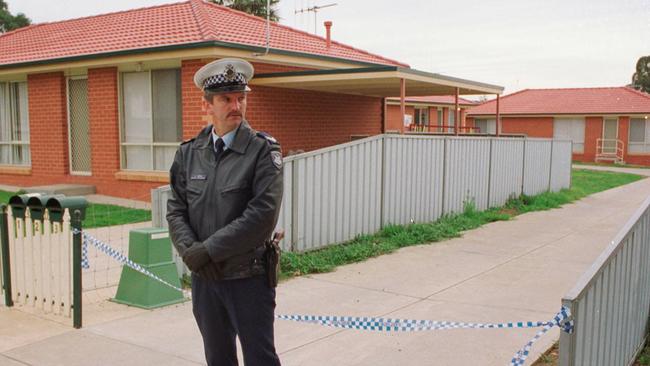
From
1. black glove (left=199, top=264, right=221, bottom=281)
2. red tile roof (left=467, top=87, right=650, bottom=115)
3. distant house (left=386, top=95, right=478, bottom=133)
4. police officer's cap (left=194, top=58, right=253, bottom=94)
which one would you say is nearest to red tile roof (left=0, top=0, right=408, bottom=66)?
police officer's cap (left=194, top=58, right=253, bottom=94)

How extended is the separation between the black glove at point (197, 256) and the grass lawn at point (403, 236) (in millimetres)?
4268

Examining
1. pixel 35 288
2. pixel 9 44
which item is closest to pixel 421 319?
pixel 35 288

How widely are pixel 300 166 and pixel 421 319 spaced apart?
3.26m

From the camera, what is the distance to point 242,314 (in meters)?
3.24

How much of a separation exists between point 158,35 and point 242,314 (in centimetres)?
1115

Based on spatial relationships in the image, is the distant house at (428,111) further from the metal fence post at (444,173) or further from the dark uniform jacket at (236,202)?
the dark uniform jacket at (236,202)

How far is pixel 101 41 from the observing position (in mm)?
14375

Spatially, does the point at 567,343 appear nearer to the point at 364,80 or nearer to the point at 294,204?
the point at 294,204

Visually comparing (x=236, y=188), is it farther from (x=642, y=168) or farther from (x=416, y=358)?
(x=642, y=168)

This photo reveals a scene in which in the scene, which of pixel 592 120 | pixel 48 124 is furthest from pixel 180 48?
pixel 592 120

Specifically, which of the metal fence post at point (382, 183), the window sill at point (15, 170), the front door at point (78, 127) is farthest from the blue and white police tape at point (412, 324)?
the window sill at point (15, 170)

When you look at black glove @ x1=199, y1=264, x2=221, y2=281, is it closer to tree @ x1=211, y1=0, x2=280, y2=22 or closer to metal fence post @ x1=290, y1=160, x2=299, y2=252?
metal fence post @ x1=290, y1=160, x2=299, y2=252

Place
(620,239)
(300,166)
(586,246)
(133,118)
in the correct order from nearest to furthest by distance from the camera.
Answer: (620,239), (300,166), (586,246), (133,118)

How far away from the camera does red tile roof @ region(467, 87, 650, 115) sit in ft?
117
